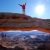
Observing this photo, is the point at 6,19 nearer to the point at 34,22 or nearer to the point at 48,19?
the point at 34,22

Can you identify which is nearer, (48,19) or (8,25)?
(8,25)

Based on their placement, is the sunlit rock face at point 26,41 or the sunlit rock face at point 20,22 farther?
the sunlit rock face at point 26,41

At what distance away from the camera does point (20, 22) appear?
3.97m

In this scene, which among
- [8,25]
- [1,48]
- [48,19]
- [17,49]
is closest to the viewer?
[8,25]

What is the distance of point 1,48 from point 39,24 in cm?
628

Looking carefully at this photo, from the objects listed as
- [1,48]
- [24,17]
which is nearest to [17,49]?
[1,48]

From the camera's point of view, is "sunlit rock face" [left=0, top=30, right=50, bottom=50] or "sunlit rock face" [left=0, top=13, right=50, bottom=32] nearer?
"sunlit rock face" [left=0, top=13, right=50, bottom=32]

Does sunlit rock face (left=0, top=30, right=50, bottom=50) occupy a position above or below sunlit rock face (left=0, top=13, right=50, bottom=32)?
below

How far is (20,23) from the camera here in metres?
3.96

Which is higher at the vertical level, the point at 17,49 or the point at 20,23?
the point at 20,23

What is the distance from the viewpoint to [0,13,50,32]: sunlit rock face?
12.8 feet

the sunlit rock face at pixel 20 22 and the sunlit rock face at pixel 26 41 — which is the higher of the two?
the sunlit rock face at pixel 20 22

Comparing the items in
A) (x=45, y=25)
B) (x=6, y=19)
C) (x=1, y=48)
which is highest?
(x=6, y=19)

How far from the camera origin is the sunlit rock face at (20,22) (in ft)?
12.8
